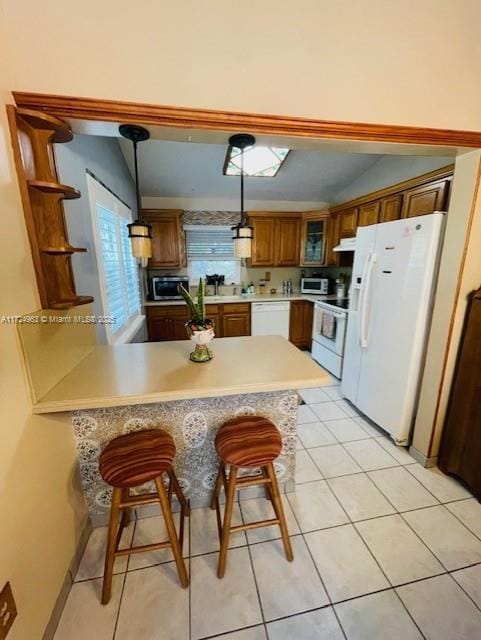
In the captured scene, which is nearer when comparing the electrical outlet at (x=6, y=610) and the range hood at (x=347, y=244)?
the electrical outlet at (x=6, y=610)

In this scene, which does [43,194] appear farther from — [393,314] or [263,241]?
[263,241]

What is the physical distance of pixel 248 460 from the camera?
123 centimetres

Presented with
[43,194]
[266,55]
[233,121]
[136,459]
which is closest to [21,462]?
[136,459]

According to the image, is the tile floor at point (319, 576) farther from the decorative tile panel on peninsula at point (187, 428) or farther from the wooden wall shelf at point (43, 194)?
the wooden wall shelf at point (43, 194)

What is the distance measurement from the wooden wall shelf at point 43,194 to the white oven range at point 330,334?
2739mm

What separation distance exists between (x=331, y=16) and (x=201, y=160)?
2281mm

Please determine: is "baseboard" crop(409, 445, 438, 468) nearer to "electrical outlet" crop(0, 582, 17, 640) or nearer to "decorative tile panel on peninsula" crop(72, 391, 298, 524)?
"decorative tile panel on peninsula" crop(72, 391, 298, 524)

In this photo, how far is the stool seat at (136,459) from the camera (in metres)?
1.14

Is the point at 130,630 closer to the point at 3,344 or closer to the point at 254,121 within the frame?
the point at 3,344

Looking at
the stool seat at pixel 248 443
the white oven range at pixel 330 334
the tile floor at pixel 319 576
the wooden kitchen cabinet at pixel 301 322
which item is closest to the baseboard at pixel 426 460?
the tile floor at pixel 319 576

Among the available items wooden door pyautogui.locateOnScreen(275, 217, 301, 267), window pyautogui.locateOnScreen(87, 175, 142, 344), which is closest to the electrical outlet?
window pyautogui.locateOnScreen(87, 175, 142, 344)

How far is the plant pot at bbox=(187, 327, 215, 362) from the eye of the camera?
146 centimetres

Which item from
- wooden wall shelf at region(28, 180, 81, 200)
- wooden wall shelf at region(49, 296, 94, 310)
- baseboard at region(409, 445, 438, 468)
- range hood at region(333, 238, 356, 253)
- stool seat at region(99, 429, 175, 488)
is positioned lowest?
baseboard at region(409, 445, 438, 468)

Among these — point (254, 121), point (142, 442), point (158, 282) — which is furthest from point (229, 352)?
point (158, 282)
